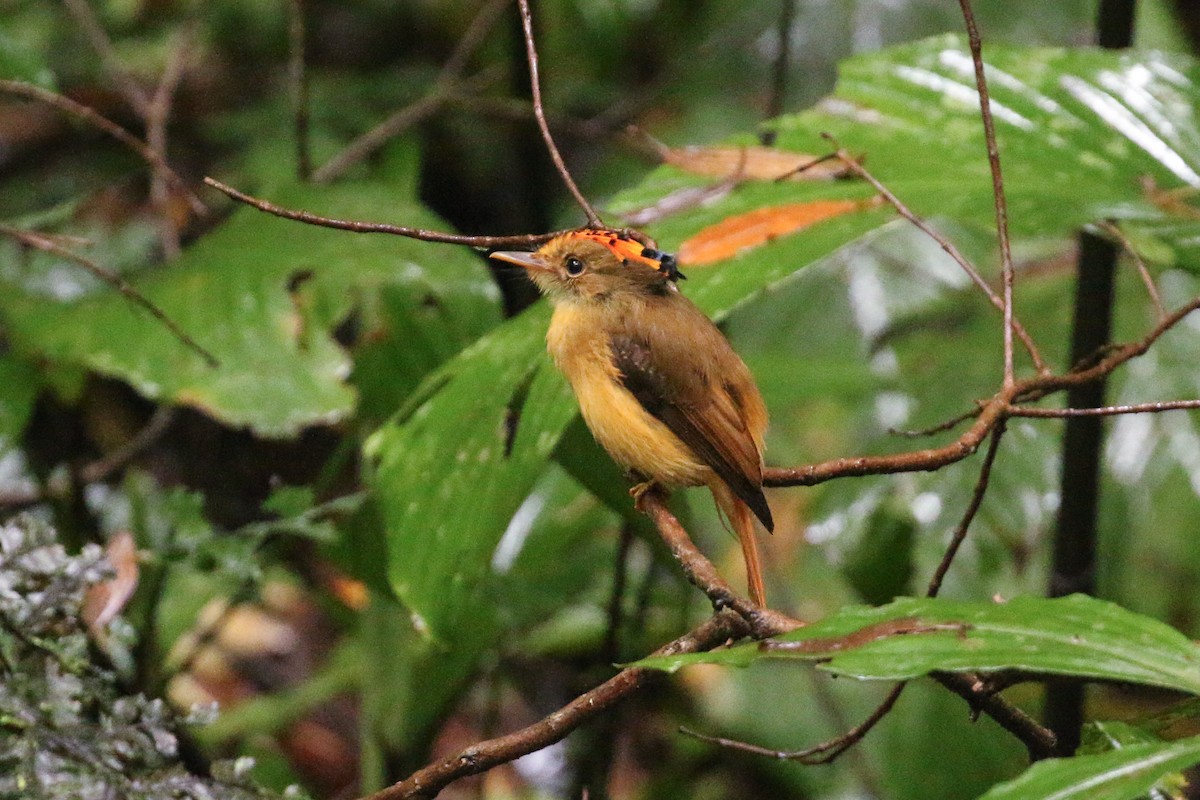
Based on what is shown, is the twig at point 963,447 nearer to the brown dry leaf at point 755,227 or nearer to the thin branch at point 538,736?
the thin branch at point 538,736

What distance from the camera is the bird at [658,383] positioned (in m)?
1.99

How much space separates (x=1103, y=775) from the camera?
1.03 metres

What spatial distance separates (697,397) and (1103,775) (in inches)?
44.5

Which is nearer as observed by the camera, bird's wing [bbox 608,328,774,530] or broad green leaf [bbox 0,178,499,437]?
bird's wing [bbox 608,328,774,530]

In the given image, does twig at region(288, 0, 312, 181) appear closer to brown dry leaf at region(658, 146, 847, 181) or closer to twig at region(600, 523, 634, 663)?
brown dry leaf at region(658, 146, 847, 181)

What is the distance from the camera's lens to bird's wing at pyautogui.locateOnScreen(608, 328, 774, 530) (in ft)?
6.53

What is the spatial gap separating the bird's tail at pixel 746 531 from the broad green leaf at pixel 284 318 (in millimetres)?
860

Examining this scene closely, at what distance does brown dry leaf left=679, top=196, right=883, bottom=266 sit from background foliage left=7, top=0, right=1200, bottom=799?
0.10 ft

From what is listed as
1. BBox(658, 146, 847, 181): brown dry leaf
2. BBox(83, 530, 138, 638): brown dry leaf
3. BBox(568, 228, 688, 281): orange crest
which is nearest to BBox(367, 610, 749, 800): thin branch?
BBox(568, 228, 688, 281): orange crest

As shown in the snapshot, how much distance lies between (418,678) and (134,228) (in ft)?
7.87

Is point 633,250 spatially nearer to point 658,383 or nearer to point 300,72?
point 658,383

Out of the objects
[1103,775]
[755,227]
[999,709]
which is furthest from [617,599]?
[1103,775]

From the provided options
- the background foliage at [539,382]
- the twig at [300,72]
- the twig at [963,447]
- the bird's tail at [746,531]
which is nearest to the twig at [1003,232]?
the twig at [963,447]

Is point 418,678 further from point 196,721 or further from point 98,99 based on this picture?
point 98,99
